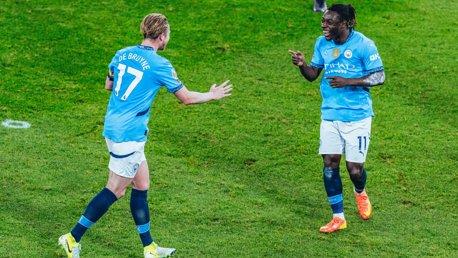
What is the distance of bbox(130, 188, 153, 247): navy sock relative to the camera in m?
4.82

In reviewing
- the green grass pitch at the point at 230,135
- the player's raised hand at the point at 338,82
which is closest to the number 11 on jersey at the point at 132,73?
the green grass pitch at the point at 230,135

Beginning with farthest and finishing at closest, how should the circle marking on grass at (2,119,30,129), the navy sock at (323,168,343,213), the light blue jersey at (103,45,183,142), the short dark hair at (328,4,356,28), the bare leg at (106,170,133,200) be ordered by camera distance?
the circle marking on grass at (2,119,30,129) → the navy sock at (323,168,343,213) → the short dark hair at (328,4,356,28) → the bare leg at (106,170,133,200) → the light blue jersey at (103,45,183,142)

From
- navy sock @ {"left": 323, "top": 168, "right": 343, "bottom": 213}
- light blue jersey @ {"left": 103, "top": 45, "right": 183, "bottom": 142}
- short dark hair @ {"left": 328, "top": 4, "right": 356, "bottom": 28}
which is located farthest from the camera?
navy sock @ {"left": 323, "top": 168, "right": 343, "bottom": 213}

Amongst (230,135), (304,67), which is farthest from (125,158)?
(230,135)

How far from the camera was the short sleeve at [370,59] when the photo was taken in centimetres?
527

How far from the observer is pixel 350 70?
17.7 ft

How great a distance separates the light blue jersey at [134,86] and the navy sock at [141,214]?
57 centimetres

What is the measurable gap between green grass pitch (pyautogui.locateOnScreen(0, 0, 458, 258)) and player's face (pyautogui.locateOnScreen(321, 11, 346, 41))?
6.50ft

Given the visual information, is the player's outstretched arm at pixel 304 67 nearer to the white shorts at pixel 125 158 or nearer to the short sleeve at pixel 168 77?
the short sleeve at pixel 168 77

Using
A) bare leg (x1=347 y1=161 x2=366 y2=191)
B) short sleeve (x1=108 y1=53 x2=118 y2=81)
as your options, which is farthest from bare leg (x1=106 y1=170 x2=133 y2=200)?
bare leg (x1=347 y1=161 x2=366 y2=191)

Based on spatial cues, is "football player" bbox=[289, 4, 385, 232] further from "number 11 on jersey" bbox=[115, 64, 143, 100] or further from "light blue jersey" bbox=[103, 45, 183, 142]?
"number 11 on jersey" bbox=[115, 64, 143, 100]

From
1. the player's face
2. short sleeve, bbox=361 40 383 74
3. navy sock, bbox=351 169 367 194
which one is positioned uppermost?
the player's face

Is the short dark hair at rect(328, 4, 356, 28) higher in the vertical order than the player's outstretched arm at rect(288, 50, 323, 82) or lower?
higher

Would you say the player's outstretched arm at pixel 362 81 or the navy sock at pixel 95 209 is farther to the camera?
the player's outstretched arm at pixel 362 81
